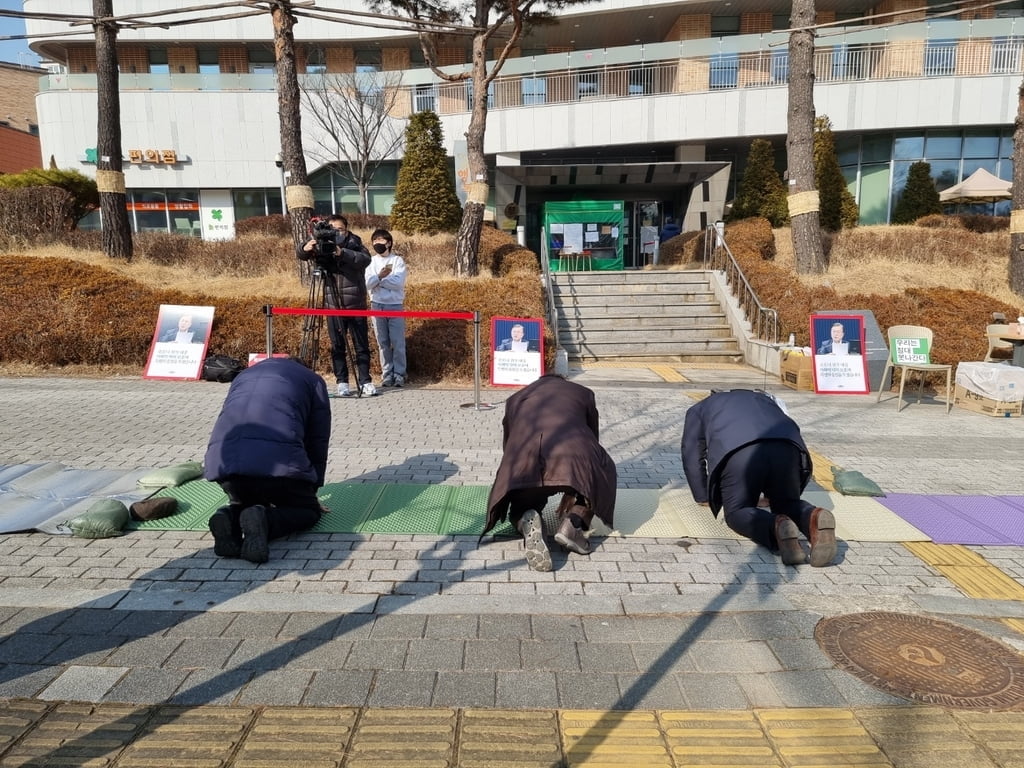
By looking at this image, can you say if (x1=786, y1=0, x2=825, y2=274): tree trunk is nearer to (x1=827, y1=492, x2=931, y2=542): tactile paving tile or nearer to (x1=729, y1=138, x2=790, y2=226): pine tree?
(x1=729, y1=138, x2=790, y2=226): pine tree

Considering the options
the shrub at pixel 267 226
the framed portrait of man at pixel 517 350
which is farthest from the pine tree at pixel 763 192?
the shrub at pixel 267 226

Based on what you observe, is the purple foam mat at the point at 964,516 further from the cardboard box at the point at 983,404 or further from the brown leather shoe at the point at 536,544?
the cardboard box at the point at 983,404

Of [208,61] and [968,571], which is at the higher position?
[208,61]

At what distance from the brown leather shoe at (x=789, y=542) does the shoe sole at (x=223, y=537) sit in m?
3.16

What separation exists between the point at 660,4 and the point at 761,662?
26955 millimetres

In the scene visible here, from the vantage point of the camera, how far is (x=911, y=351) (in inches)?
352

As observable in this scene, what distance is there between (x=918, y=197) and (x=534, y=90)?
13700 millimetres

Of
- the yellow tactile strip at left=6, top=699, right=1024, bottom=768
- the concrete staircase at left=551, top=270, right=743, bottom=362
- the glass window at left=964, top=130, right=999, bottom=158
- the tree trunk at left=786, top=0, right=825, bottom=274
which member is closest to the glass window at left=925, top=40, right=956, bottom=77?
the glass window at left=964, top=130, right=999, bottom=158

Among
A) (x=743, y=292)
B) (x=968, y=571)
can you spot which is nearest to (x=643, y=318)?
(x=743, y=292)

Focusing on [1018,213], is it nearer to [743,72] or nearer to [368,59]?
[743,72]

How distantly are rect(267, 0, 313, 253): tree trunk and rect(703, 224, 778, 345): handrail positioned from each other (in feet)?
27.4

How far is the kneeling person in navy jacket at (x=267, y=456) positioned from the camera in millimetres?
3764

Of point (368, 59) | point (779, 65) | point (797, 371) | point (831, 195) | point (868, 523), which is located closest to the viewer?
point (868, 523)

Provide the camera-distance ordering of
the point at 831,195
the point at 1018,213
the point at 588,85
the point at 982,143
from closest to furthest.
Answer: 1. the point at 1018,213
2. the point at 831,195
3. the point at 588,85
4. the point at 982,143
